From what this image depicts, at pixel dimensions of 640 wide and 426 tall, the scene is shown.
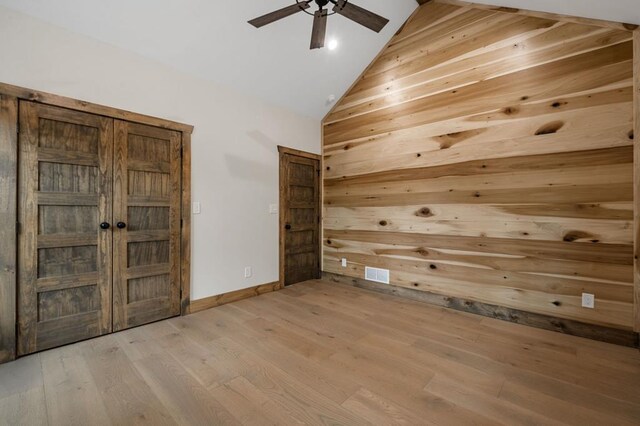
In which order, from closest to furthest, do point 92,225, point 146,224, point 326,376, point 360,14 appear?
point 326,376, point 360,14, point 92,225, point 146,224

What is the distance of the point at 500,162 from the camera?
279 cm

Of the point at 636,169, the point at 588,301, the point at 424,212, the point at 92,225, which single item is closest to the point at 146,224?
the point at 92,225

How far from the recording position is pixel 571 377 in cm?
182

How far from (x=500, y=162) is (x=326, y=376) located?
8.82 ft

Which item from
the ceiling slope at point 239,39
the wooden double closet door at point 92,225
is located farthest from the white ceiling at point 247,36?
the wooden double closet door at point 92,225

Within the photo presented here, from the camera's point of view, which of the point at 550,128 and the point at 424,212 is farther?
the point at 424,212

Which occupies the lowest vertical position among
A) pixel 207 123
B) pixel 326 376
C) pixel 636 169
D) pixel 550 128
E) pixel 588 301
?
pixel 326 376

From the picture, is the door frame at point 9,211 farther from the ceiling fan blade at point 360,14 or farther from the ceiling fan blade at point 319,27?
the ceiling fan blade at point 360,14

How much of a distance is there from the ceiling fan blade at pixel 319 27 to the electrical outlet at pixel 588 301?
329 centimetres

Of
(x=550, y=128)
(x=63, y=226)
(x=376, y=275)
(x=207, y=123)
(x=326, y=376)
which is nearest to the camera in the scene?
(x=326, y=376)

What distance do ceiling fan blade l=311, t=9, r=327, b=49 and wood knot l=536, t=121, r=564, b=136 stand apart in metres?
2.27

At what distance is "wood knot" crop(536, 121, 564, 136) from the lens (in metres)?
2.49

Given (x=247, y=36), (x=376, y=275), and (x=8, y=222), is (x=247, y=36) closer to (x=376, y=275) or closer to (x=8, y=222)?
(x=8, y=222)

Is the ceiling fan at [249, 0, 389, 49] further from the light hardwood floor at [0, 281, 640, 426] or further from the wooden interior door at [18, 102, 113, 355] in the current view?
the light hardwood floor at [0, 281, 640, 426]
